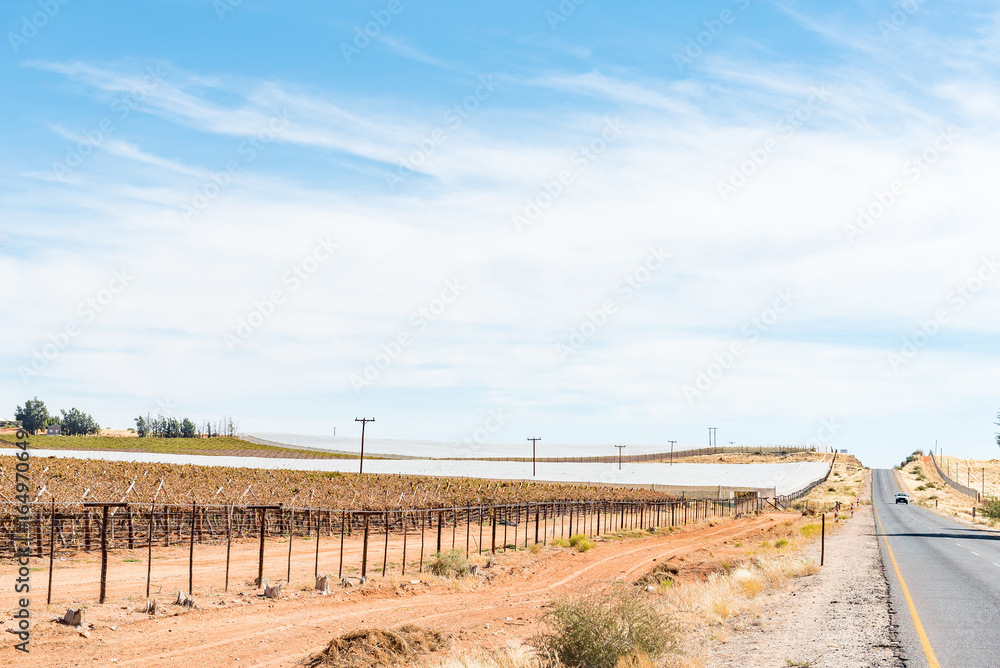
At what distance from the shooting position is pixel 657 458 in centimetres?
18050

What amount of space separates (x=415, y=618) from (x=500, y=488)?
6169 cm

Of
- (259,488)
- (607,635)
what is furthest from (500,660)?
(259,488)

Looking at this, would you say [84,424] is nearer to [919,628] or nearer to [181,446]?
[181,446]

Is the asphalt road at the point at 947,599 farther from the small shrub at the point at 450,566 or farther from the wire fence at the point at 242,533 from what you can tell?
the wire fence at the point at 242,533

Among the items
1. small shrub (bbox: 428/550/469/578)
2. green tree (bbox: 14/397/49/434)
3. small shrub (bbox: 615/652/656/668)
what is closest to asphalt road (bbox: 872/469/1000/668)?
small shrub (bbox: 615/652/656/668)

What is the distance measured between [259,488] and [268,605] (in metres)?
37.8

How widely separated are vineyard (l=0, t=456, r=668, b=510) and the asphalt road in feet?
74.5

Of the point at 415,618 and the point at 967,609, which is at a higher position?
the point at 967,609

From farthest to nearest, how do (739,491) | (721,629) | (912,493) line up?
(912,493) → (739,491) → (721,629)

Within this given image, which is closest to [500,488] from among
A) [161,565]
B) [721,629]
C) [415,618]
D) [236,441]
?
[161,565]

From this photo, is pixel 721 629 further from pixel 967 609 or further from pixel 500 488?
pixel 500 488

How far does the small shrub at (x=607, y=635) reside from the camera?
1492 cm

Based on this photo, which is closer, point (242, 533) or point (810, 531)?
point (242, 533)

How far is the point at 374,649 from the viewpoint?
695 inches
